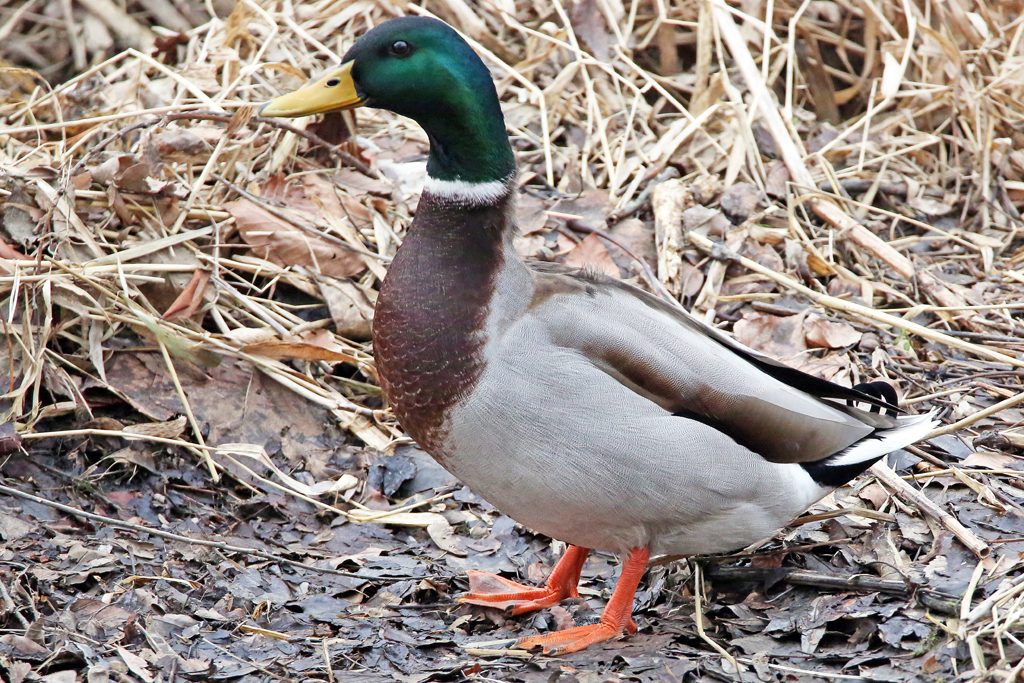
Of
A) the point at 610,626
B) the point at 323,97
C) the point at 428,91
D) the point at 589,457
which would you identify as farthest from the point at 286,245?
the point at 610,626

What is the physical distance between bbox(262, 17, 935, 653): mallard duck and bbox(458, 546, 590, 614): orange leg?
26 cm

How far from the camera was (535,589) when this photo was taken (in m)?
3.95

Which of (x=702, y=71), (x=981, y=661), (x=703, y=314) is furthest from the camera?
(x=702, y=71)

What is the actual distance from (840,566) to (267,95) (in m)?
Result: 3.39

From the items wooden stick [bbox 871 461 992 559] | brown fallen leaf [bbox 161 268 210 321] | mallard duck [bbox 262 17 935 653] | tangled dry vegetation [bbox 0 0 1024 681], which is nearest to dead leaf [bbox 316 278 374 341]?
tangled dry vegetation [bbox 0 0 1024 681]

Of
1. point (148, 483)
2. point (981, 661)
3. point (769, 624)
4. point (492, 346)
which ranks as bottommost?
point (148, 483)

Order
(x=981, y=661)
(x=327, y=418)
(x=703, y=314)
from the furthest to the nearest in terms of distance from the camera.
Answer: (x=703, y=314), (x=327, y=418), (x=981, y=661)

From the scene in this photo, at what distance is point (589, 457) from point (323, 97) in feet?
4.28

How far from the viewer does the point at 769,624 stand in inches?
143

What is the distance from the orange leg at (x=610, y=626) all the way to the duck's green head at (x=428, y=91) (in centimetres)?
125

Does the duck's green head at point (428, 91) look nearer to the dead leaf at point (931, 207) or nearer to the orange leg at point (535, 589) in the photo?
the orange leg at point (535, 589)

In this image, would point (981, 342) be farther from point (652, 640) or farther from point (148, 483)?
point (148, 483)

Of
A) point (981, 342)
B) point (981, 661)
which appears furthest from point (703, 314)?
point (981, 661)

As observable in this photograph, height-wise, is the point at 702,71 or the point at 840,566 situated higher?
the point at 702,71
